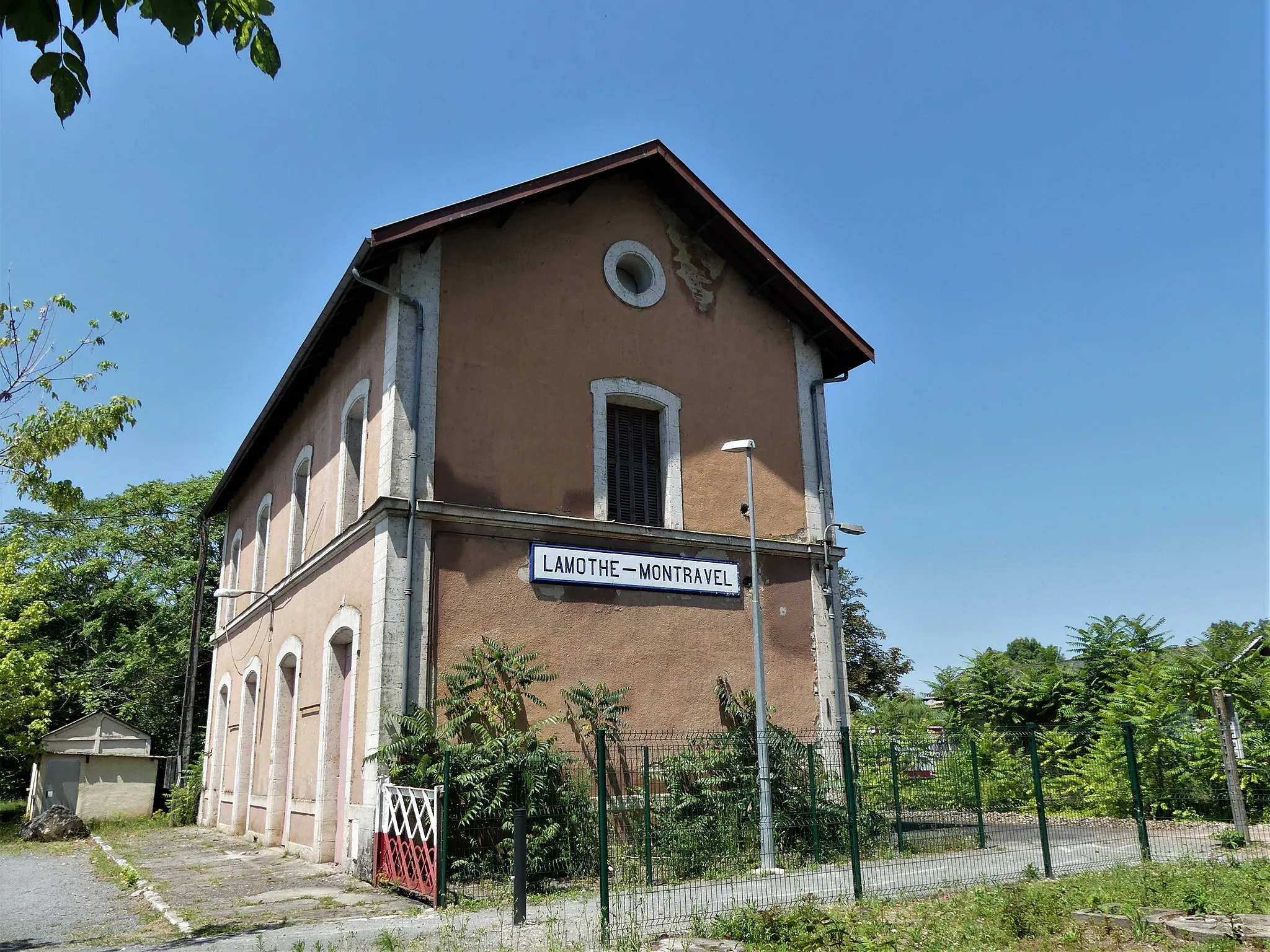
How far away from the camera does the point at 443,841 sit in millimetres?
9039

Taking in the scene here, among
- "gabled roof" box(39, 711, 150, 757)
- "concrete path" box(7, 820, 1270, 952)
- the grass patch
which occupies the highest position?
"gabled roof" box(39, 711, 150, 757)

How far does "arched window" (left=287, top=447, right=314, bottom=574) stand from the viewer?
53.1ft

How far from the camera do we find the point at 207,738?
23.0 m

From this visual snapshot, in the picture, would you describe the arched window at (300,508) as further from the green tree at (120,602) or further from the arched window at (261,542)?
the green tree at (120,602)

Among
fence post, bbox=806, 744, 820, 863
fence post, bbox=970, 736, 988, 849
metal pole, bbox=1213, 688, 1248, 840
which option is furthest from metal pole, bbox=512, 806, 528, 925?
metal pole, bbox=1213, 688, 1248, 840

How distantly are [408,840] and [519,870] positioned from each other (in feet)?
7.36

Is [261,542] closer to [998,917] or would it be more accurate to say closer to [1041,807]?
[1041,807]

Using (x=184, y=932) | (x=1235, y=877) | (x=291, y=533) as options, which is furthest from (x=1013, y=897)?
(x=291, y=533)

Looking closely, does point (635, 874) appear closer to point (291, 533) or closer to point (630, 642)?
point (630, 642)

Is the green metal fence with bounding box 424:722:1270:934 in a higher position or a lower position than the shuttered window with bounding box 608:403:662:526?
lower

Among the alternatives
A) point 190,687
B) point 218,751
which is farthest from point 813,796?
point 190,687

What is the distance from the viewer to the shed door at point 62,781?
21.6m

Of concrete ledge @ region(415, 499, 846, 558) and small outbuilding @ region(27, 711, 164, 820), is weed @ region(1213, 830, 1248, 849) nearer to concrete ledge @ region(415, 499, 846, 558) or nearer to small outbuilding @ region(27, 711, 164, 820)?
concrete ledge @ region(415, 499, 846, 558)

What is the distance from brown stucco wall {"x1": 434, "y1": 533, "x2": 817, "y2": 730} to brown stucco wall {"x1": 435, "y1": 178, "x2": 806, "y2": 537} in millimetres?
783
